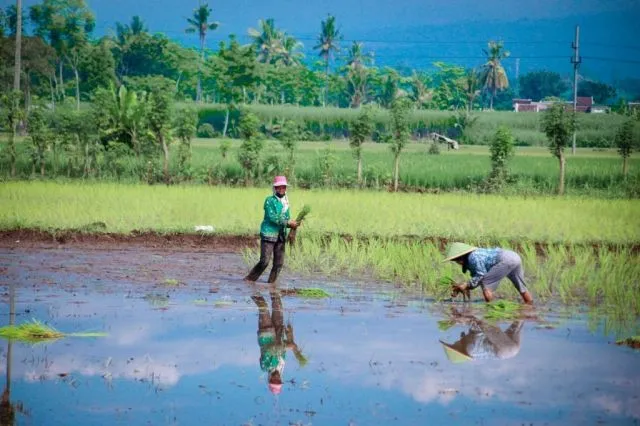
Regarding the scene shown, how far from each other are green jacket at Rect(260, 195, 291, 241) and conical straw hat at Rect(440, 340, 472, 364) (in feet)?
9.87

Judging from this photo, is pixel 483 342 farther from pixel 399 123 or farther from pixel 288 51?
pixel 288 51

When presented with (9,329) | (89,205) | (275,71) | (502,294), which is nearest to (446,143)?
(275,71)

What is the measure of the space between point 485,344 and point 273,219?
312 centimetres

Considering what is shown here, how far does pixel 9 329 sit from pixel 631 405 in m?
4.45

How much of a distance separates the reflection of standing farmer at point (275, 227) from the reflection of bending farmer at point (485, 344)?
95.9 inches

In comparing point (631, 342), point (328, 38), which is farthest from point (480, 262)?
Answer: point (328, 38)

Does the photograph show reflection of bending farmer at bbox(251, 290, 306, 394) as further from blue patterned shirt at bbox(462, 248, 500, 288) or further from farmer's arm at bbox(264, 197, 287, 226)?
blue patterned shirt at bbox(462, 248, 500, 288)

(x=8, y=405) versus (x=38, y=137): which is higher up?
(x=38, y=137)

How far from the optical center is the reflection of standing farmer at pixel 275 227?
11.0 metres

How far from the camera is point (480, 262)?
959 cm

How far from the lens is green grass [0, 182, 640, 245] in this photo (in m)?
15.7

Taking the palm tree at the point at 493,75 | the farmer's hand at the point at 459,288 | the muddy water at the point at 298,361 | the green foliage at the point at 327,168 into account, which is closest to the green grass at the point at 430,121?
the green foliage at the point at 327,168

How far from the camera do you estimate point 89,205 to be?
17953 mm

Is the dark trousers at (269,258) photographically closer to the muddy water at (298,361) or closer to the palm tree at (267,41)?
the muddy water at (298,361)
